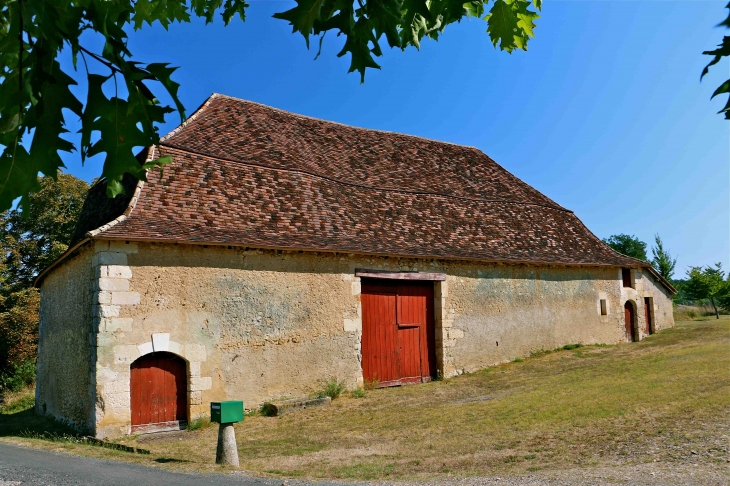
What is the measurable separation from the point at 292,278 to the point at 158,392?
10.1 ft

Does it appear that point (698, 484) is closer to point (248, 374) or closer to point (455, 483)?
point (455, 483)

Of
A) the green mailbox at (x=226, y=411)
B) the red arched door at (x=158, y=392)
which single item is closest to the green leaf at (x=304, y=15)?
the green mailbox at (x=226, y=411)

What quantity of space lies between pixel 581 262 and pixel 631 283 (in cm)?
A: 327

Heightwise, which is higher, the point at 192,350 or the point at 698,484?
the point at 192,350

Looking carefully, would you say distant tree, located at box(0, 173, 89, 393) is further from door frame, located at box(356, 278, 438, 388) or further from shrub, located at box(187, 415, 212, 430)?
door frame, located at box(356, 278, 438, 388)

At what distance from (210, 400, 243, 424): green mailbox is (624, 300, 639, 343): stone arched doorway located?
14171 millimetres

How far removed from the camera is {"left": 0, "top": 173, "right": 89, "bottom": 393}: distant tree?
17.9m

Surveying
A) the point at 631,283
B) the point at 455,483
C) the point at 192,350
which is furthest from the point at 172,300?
the point at 631,283

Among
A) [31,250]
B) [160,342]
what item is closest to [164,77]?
[160,342]

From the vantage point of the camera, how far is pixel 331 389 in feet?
35.4

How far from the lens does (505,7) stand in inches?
124

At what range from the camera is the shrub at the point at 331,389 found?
10.8 metres

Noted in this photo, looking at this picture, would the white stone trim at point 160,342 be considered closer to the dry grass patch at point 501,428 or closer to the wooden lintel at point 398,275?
the dry grass patch at point 501,428

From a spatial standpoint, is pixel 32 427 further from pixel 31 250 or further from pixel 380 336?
pixel 31 250
